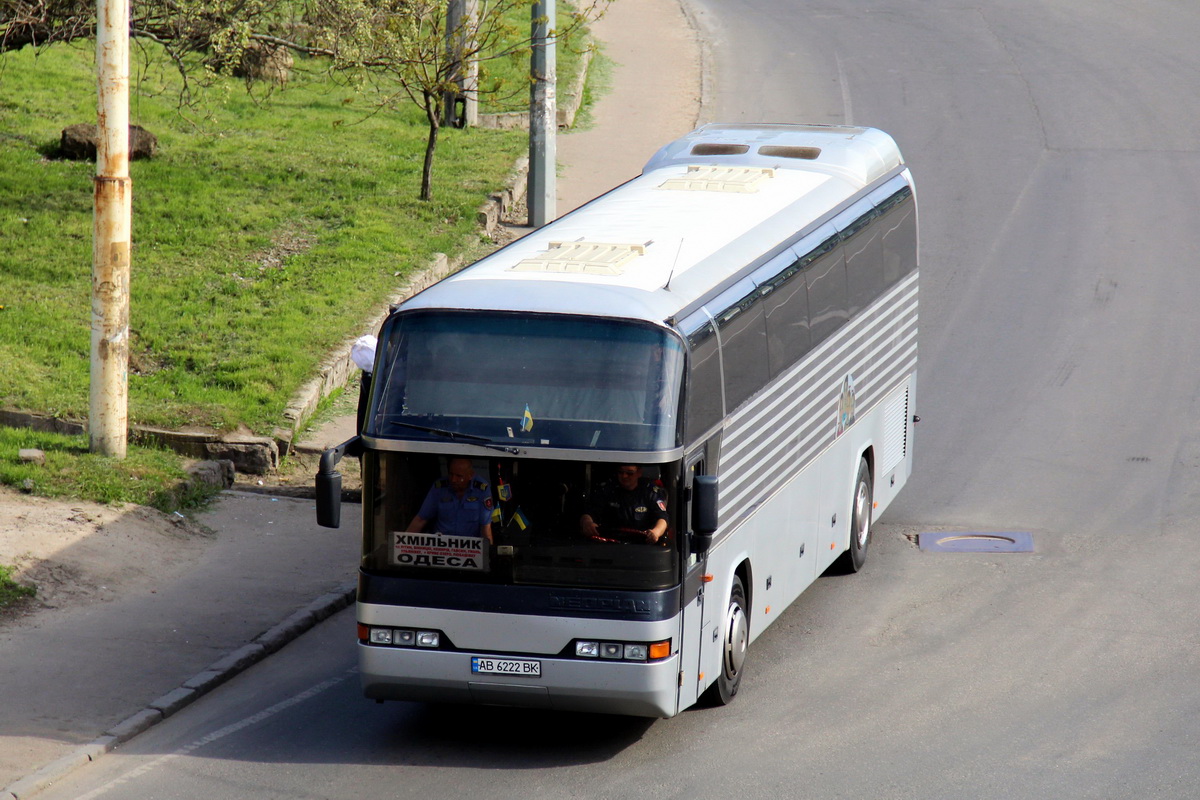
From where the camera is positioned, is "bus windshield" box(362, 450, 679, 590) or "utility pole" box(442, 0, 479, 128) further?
"utility pole" box(442, 0, 479, 128)

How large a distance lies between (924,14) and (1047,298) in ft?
56.2

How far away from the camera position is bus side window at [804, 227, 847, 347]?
11.4 m

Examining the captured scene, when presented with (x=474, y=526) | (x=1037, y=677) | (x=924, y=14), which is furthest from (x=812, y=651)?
(x=924, y=14)

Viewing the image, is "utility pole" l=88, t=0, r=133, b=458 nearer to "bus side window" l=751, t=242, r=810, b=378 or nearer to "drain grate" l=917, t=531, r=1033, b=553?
"bus side window" l=751, t=242, r=810, b=378

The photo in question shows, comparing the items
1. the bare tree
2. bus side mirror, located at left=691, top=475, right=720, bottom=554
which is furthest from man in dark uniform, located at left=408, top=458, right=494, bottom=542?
the bare tree

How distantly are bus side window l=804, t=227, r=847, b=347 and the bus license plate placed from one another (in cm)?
384

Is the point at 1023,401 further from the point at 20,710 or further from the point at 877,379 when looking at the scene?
the point at 20,710

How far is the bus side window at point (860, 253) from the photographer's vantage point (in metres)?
12.3

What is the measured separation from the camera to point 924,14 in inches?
1385

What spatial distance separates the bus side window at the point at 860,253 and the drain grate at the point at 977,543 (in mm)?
2390

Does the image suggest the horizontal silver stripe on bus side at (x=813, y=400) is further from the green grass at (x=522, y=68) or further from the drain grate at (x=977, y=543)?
the green grass at (x=522, y=68)

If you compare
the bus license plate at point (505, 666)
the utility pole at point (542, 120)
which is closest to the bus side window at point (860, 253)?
the bus license plate at point (505, 666)

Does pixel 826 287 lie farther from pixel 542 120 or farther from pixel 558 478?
pixel 542 120

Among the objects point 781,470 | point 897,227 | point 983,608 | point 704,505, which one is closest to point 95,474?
point 781,470
